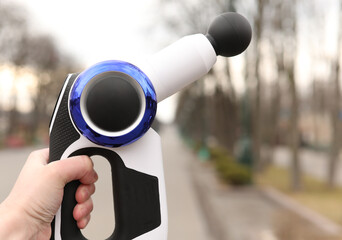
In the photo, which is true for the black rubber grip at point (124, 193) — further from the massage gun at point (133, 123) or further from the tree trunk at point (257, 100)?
the tree trunk at point (257, 100)

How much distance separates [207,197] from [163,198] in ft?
31.0

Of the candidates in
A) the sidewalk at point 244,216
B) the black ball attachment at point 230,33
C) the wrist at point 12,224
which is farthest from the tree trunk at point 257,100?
the wrist at point 12,224

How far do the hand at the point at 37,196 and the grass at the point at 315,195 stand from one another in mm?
6899

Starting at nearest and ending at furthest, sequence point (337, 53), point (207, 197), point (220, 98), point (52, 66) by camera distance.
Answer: point (337, 53) < point (207, 197) < point (220, 98) < point (52, 66)

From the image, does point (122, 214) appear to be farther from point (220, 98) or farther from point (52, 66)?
point (52, 66)

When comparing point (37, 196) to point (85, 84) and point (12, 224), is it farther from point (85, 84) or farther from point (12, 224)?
point (85, 84)

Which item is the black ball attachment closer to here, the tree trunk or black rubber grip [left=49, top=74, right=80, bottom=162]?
black rubber grip [left=49, top=74, right=80, bottom=162]

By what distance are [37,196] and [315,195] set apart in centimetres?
990

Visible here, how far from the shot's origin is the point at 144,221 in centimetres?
103

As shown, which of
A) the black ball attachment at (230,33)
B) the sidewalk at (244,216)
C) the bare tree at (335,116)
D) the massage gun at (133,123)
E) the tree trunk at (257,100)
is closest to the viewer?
Result: the massage gun at (133,123)

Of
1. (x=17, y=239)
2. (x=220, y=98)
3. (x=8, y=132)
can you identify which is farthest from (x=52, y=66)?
(x=17, y=239)

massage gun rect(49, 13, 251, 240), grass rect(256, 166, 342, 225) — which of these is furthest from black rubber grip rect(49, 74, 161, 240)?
grass rect(256, 166, 342, 225)

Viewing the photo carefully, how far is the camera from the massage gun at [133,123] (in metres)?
0.93

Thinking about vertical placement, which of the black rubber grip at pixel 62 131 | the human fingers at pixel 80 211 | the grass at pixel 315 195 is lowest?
the grass at pixel 315 195
